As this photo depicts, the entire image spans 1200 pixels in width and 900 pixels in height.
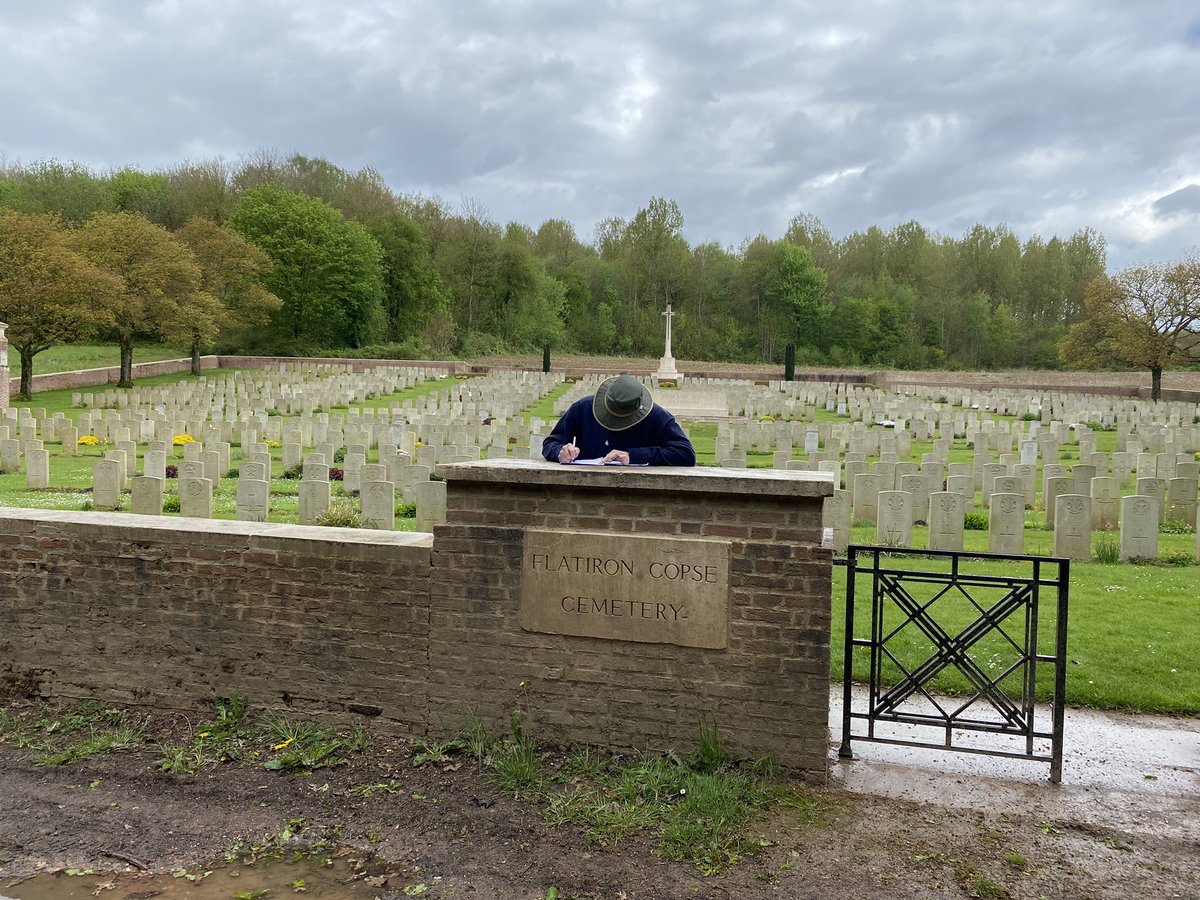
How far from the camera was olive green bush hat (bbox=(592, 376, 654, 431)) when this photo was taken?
190 inches

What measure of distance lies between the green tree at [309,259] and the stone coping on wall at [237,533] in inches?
1964

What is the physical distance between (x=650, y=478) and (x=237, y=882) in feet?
7.75

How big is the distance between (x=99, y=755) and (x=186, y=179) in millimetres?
64540

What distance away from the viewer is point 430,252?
2566 inches

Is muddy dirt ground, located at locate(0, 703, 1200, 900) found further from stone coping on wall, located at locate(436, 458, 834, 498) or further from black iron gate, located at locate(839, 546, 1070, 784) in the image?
stone coping on wall, located at locate(436, 458, 834, 498)

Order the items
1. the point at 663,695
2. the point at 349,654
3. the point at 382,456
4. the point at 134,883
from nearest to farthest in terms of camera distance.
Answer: the point at 134,883 → the point at 663,695 → the point at 349,654 → the point at 382,456

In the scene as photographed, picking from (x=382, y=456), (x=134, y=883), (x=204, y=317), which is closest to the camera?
(x=134, y=883)

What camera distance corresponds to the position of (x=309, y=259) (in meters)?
53.5

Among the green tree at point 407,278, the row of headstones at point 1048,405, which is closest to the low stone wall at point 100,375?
the green tree at point 407,278

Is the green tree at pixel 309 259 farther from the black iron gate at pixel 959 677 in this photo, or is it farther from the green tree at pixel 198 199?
the black iron gate at pixel 959 677

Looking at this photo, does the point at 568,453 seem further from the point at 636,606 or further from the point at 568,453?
the point at 636,606

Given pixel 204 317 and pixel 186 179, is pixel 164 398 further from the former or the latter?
pixel 186 179

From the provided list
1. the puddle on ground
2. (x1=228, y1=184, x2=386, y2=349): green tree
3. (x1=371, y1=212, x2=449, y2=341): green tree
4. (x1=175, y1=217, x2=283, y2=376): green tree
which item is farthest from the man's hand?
(x1=371, y1=212, x2=449, y2=341): green tree

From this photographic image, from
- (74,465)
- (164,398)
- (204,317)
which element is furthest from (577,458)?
(204,317)
